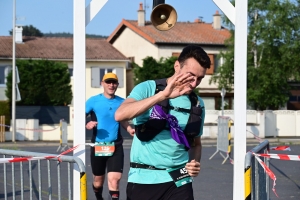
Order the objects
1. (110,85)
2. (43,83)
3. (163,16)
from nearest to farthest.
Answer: (163,16) → (110,85) → (43,83)

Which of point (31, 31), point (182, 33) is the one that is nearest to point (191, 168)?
point (182, 33)

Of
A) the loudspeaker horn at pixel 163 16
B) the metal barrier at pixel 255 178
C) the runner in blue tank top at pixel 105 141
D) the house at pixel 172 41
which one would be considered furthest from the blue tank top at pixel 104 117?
the house at pixel 172 41

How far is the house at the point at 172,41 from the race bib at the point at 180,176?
151 feet

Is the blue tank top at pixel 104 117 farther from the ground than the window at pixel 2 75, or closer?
closer

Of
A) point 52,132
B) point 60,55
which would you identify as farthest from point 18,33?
point 52,132

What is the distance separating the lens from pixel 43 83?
42.4 meters

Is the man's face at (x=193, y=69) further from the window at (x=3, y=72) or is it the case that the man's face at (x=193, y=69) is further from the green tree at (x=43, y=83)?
the window at (x=3, y=72)

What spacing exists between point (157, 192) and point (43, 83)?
38.5 m

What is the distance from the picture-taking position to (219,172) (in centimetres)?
1595

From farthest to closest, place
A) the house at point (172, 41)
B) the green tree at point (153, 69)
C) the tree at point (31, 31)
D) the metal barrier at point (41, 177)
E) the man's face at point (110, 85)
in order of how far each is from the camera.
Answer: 1. the tree at point (31, 31)
2. the house at point (172, 41)
3. the green tree at point (153, 69)
4. the man's face at point (110, 85)
5. the metal barrier at point (41, 177)

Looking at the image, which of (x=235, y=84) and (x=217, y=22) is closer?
→ (x=235, y=84)

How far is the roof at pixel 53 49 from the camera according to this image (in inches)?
1998

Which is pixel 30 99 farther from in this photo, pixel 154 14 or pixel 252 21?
pixel 154 14

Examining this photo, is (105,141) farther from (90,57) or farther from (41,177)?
(90,57)
